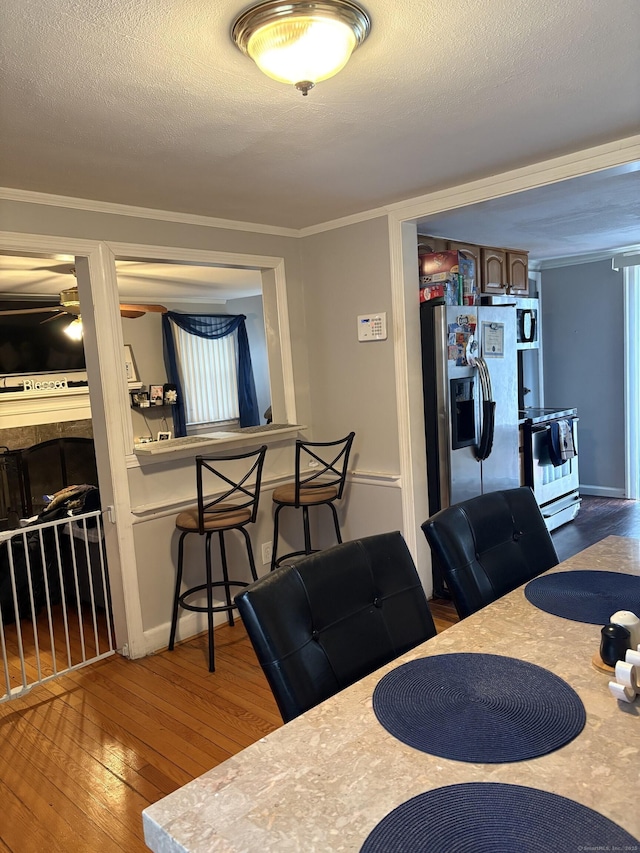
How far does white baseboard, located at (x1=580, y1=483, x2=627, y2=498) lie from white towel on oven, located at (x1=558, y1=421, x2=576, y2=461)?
1.20 metres

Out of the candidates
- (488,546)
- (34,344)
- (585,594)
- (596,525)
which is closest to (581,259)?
(596,525)

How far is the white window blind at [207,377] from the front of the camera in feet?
24.2

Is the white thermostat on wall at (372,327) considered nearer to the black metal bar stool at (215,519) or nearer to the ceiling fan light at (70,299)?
the black metal bar stool at (215,519)

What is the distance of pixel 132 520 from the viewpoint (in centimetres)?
312

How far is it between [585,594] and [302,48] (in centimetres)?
156

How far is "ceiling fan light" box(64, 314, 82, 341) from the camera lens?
5.01 meters

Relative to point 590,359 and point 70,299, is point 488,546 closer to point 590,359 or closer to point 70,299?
point 70,299

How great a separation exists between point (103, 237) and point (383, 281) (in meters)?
1.48

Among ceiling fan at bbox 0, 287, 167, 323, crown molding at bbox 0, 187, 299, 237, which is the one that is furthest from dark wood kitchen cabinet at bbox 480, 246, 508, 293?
ceiling fan at bbox 0, 287, 167, 323

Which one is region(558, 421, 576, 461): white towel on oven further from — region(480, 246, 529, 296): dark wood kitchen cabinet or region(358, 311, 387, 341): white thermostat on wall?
region(358, 311, 387, 341): white thermostat on wall

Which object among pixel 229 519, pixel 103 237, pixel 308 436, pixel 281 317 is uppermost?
pixel 103 237

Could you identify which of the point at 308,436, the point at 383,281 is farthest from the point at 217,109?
the point at 308,436

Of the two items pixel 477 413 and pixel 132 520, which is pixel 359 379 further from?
pixel 132 520

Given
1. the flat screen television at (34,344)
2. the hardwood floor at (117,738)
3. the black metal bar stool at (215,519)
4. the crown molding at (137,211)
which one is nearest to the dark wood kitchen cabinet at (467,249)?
the crown molding at (137,211)
